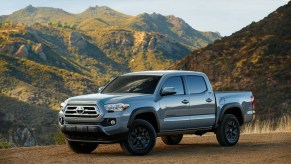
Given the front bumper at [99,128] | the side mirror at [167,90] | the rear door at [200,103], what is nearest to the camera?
the front bumper at [99,128]

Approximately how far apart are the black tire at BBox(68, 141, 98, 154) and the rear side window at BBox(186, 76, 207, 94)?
262 centimetres

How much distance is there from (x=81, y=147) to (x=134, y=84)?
1.88 m

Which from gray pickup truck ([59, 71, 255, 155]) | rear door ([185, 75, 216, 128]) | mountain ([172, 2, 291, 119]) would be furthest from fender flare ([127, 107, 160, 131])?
mountain ([172, 2, 291, 119])

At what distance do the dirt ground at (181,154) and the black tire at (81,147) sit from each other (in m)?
0.15

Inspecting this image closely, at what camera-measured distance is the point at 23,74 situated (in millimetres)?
121188

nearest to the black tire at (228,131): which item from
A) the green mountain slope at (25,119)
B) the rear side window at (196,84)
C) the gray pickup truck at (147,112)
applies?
the gray pickup truck at (147,112)

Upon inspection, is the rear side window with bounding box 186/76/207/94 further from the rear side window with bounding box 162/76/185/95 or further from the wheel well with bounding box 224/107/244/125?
the wheel well with bounding box 224/107/244/125

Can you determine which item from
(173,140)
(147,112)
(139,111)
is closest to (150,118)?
(147,112)

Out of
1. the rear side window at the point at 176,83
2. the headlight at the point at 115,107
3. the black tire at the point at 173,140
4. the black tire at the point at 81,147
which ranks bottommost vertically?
the black tire at the point at 173,140

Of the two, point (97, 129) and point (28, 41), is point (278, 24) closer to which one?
point (97, 129)

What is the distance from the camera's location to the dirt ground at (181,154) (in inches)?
461

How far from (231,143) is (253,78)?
126 feet

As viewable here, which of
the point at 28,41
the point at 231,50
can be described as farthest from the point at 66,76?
the point at 231,50

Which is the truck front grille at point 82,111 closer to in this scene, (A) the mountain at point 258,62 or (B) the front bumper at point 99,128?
(B) the front bumper at point 99,128
